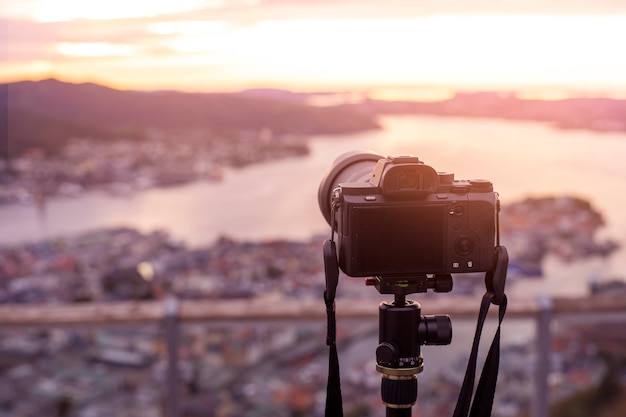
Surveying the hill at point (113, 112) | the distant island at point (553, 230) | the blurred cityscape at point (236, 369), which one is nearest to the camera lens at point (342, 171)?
the blurred cityscape at point (236, 369)

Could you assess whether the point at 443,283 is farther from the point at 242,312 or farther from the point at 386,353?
the point at 242,312

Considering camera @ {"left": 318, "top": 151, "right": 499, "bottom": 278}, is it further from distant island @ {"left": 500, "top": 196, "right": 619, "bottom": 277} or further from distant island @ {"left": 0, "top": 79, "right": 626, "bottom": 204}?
distant island @ {"left": 0, "top": 79, "right": 626, "bottom": 204}

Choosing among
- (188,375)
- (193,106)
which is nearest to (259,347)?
(188,375)

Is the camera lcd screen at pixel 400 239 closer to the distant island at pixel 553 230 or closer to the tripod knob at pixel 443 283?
the tripod knob at pixel 443 283

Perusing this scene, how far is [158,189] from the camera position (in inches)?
206

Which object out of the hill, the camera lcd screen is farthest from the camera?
the hill

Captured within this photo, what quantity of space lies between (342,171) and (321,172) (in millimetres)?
541

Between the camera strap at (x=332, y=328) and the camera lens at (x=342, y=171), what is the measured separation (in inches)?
7.2

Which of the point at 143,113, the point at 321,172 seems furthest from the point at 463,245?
the point at 143,113

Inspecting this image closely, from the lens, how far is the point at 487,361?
3.65 feet

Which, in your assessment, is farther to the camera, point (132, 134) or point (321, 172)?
point (132, 134)

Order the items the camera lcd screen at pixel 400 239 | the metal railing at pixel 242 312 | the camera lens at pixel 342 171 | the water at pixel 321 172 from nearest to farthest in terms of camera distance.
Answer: the camera lcd screen at pixel 400 239 → the camera lens at pixel 342 171 → the metal railing at pixel 242 312 → the water at pixel 321 172

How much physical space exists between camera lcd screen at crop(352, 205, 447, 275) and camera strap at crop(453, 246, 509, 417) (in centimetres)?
9

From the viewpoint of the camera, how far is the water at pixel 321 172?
291 cm
